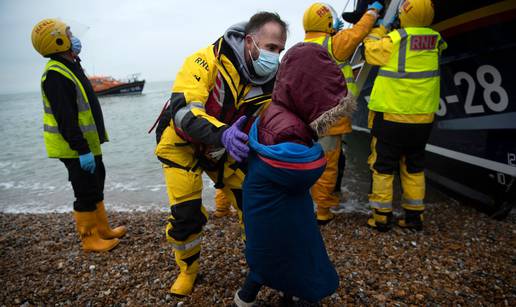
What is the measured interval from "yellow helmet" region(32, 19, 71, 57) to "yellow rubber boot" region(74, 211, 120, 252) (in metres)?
1.71

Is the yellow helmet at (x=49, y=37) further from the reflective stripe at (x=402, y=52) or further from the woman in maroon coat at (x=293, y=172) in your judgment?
the reflective stripe at (x=402, y=52)

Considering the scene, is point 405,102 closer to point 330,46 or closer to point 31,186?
point 330,46

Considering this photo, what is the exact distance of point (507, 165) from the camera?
3.38 metres

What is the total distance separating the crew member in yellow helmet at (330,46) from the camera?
324 cm

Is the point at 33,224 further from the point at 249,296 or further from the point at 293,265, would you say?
the point at 293,265

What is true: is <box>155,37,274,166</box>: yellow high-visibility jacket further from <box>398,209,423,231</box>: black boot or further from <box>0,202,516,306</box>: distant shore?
<box>398,209,423,231</box>: black boot

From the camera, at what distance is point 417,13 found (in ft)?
9.50

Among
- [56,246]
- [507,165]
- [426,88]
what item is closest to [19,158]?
[56,246]

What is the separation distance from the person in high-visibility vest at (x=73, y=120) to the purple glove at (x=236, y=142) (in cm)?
204

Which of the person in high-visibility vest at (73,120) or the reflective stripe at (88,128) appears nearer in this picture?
the person in high-visibility vest at (73,120)

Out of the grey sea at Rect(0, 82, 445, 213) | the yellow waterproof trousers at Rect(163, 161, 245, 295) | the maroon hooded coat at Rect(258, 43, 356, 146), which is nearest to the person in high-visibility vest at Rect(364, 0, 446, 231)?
the grey sea at Rect(0, 82, 445, 213)

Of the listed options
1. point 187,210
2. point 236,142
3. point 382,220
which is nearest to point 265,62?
point 236,142

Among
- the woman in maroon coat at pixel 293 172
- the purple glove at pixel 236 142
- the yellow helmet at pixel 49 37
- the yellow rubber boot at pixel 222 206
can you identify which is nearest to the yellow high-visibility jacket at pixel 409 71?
the woman in maroon coat at pixel 293 172

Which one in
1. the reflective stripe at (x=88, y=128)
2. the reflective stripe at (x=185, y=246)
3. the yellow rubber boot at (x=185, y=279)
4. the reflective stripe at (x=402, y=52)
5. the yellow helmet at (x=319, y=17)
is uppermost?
the yellow helmet at (x=319, y=17)
